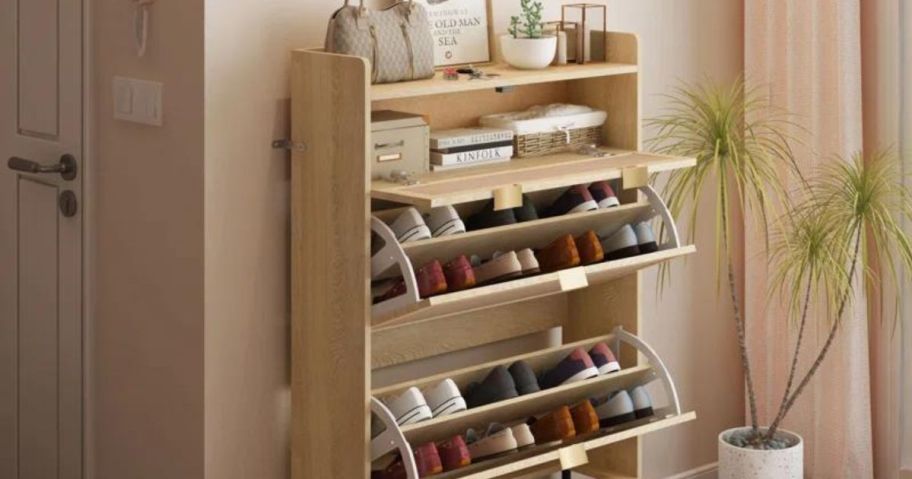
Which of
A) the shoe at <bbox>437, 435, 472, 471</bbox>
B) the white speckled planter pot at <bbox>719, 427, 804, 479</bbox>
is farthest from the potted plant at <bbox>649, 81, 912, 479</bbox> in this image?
the shoe at <bbox>437, 435, 472, 471</bbox>

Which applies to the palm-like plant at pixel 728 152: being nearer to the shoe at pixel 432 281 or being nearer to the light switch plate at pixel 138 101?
the shoe at pixel 432 281

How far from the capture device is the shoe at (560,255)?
3514 millimetres

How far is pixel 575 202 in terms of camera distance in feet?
11.8

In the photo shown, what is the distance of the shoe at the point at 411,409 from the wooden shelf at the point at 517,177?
1.44ft

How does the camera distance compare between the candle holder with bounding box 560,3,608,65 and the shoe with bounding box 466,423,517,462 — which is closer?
the shoe with bounding box 466,423,517,462

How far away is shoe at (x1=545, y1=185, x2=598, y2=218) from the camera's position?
3.60 m

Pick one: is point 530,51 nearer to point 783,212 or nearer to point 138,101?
point 138,101

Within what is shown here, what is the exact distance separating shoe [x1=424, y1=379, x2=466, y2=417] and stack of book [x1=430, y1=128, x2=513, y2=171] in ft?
1.58

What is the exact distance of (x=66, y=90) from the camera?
3.66 meters

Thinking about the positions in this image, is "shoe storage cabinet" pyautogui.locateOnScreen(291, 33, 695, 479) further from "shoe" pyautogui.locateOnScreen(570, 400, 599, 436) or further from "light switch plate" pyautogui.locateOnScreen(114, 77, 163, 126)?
"light switch plate" pyautogui.locateOnScreen(114, 77, 163, 126)

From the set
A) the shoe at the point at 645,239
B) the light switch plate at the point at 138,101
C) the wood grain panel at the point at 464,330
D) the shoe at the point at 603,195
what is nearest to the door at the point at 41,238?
the light switch plate at the point at 138,101

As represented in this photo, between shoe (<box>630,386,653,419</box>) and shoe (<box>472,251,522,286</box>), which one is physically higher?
shoe (<box>472,251,522,286</box>)

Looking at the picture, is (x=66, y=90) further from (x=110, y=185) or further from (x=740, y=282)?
(x=740, y=282)

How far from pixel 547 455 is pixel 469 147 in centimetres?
71
